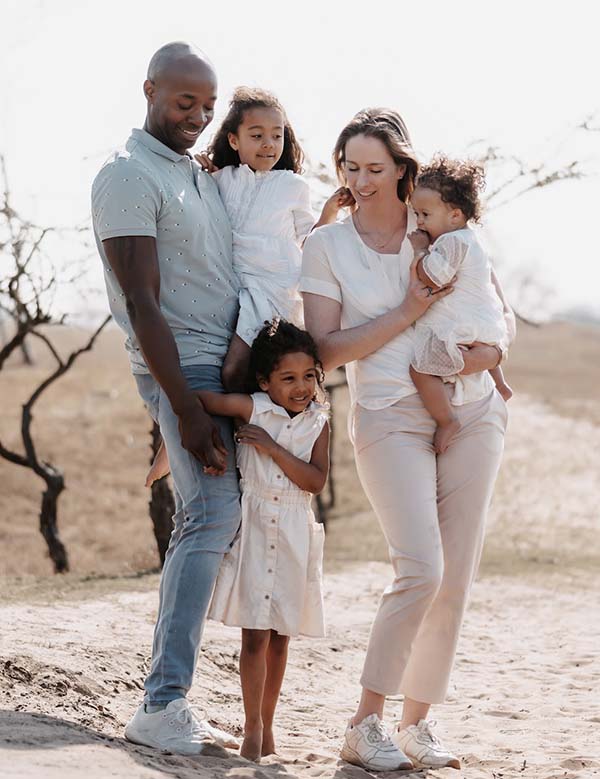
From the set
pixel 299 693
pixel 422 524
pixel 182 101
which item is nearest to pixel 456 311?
pixel 422 524

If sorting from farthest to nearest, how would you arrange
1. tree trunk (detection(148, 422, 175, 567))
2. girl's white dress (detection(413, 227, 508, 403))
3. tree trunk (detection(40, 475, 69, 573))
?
tree trunk (detection(40, 475, 69, 573)) < tree trunk (detection(148, 422, 175, 567)) < girl's white dress (detection(413, 227, 508, 403))

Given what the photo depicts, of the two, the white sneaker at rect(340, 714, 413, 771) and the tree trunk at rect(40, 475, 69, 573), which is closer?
the white sneaker at rect(340, 714, 413, 771)

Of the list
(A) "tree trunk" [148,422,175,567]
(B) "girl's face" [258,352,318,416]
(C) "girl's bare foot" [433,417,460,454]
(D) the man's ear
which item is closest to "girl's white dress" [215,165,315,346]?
(B) "girl's face" [258,352,318,416]

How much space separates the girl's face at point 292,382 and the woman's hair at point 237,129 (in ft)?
2.65

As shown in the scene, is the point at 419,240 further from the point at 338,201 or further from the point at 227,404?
the point at 227,404

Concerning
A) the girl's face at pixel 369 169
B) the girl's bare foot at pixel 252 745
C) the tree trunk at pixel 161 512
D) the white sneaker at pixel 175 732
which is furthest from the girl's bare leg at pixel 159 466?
the tree trunk at pixel 161 512

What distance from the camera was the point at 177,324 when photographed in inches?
163

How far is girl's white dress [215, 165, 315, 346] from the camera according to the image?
4242mm

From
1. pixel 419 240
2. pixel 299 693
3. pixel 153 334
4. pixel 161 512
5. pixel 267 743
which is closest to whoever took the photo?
pixel 153 334

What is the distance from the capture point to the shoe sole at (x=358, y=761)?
420 cm

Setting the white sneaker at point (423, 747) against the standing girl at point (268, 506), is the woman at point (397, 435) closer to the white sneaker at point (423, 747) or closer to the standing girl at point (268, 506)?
the white sneaker at point (423, 747)

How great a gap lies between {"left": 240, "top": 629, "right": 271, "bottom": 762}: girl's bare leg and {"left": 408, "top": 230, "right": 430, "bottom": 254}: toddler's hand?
1.42 meters

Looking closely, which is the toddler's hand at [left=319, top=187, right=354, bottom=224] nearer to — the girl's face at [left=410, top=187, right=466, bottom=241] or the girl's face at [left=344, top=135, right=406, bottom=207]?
the girl's face at [left=344, top=135, right=406, bottom=207]

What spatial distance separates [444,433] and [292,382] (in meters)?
0.55
